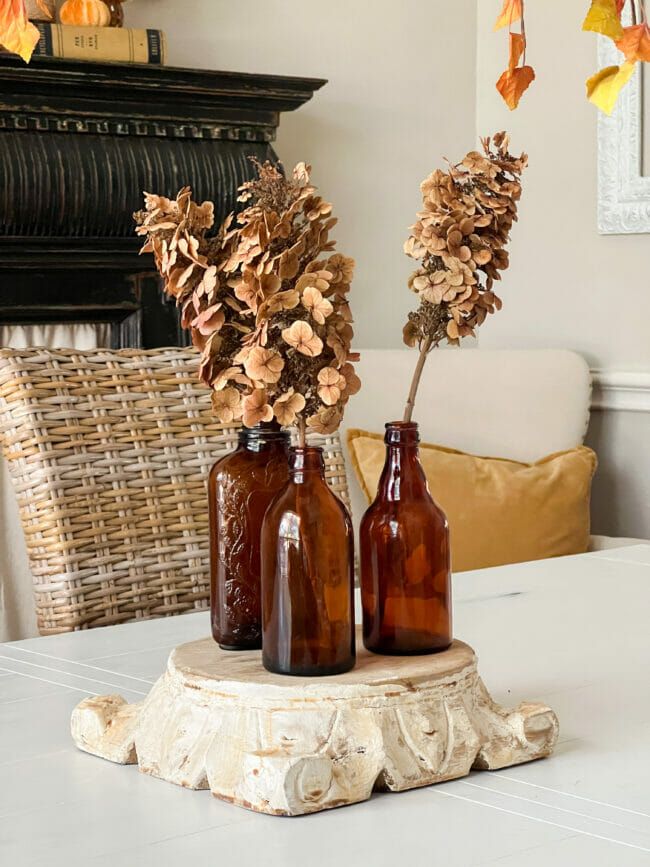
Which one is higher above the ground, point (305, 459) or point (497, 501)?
point (305, 459)

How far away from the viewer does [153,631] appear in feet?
4.05

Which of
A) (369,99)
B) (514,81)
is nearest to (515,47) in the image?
(514,81)

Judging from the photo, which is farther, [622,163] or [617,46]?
[622,163]

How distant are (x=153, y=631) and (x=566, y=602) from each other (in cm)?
47

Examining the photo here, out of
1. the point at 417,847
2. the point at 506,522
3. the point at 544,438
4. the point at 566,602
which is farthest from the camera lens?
the point at 544,438

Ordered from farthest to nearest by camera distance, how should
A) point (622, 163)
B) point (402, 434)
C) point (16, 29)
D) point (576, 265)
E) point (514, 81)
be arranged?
point (576, 265)
point (622, 163)
point (402, 434)
point (514, 81)
point (16, 29)

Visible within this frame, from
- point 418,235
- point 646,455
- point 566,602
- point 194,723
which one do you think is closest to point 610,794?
point 194,723

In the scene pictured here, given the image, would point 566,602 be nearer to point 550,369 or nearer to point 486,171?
point 486,171

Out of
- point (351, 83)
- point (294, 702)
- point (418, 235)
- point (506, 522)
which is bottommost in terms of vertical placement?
point (506, 522)

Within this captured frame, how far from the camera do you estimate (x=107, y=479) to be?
5.04 feet

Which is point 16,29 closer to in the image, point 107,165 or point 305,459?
point 305,459

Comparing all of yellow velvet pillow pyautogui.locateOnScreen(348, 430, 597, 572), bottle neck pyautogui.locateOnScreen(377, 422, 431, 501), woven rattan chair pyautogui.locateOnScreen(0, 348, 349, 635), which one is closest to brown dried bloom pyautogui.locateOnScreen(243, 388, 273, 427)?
bottle neck pyautogui.locateOnScreen(377, 422, 431, 501)

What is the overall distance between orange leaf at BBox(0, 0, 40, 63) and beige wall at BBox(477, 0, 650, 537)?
231 cm

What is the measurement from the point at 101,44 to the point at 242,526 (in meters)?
1.68
